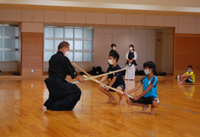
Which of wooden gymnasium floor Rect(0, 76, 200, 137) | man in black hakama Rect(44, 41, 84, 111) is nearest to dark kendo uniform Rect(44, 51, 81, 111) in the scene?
man in black hakama Rect(44, 41, 84, 111)

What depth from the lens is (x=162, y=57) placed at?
1541 cm

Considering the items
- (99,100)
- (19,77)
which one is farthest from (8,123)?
(19,77)

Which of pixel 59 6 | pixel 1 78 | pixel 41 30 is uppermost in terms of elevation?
pixel 59 6

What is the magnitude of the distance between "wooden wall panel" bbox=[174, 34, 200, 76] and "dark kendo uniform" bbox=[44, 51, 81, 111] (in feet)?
33.3

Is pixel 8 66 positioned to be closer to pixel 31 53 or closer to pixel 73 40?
pixel 31 53

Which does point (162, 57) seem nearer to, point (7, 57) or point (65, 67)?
point (7, 57)

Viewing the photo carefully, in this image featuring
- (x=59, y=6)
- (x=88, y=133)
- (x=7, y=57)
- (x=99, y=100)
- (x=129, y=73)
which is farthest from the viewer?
(x=7, y=57)

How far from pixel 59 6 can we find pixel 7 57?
17.8 feet

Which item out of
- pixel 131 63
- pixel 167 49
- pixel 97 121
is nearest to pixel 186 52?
pixel 167 49

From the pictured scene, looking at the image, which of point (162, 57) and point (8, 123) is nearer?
point (8, 123)

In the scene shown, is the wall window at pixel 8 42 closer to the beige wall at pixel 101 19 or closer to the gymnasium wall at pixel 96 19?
the gymnasium wall at pixel 96 19

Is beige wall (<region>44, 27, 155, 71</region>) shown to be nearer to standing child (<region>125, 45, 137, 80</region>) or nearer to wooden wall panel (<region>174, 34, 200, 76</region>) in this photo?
wooden wall panel (<region>174, 34, 200, 76</region>)

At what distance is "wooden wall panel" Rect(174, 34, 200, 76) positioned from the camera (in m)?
14.0

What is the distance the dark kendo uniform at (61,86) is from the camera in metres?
4.81
